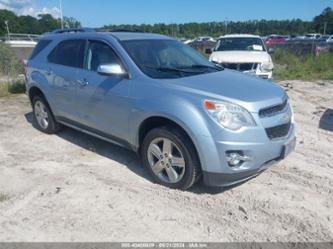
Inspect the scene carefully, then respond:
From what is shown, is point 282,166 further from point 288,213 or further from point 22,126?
point 22,126

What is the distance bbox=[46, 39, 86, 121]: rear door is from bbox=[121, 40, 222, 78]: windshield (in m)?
0.96

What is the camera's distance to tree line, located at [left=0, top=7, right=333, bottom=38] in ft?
253

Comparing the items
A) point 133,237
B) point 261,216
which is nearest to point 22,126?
point 133,237

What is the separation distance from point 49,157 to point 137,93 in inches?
77.7

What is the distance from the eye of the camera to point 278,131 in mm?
3803

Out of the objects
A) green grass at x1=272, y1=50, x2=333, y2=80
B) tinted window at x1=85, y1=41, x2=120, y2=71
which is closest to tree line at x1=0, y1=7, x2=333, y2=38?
green grass at x1=272, y1=50, x2=333, y2=80

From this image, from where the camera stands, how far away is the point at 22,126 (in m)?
6.80

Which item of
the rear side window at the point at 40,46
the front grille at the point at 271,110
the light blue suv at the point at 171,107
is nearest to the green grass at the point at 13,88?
the rear side window at the point at 40,46

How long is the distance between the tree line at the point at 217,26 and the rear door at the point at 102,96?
7144 centimetres

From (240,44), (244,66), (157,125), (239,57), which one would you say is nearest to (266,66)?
(244,66)

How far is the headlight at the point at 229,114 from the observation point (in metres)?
3.51

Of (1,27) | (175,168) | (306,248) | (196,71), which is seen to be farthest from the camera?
(1,27)

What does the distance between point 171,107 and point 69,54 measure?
2.39 metres

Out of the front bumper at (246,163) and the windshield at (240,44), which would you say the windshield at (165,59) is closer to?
the front bumper at (246,163)
